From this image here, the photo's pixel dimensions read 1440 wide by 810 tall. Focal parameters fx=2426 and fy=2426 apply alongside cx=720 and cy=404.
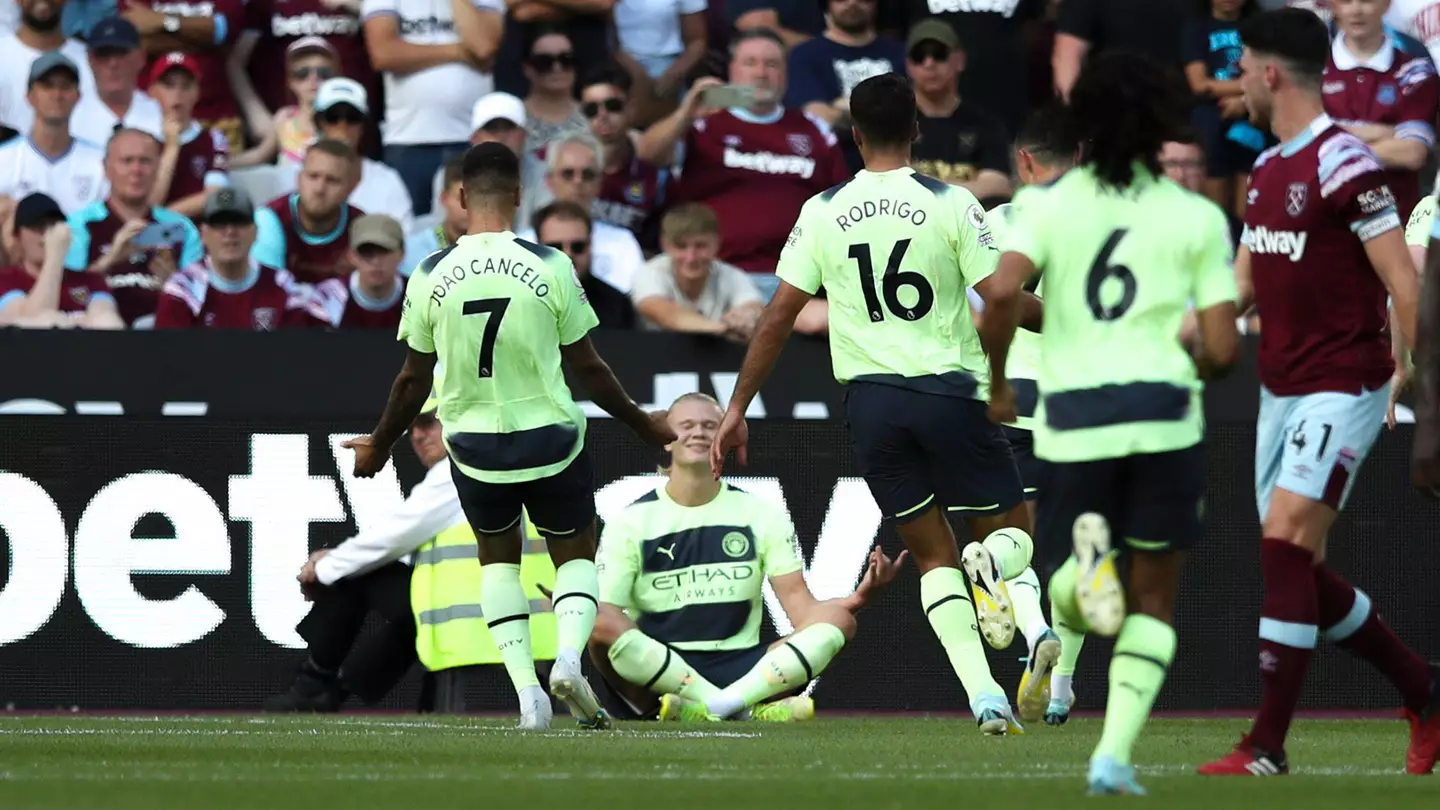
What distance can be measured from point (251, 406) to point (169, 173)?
2967mm

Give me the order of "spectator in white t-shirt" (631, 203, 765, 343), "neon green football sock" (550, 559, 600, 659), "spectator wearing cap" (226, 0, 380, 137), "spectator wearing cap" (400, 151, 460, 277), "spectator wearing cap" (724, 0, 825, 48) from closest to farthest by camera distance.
Answer: 1. "neon green football sock" (550, 559, 600, 659)
2. "spectator in white t-shirt" (631, 203, 765, 343)
3. "spectator wearing cap" (400, 151, 460, 277)
4. "spectator wearing cap" (226, 0, 380, 137)
5. "spectator wearing cap" (724, 0, 825, 48)

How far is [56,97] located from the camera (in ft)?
46.1

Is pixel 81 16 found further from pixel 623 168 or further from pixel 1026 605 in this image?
pixel 1026 605

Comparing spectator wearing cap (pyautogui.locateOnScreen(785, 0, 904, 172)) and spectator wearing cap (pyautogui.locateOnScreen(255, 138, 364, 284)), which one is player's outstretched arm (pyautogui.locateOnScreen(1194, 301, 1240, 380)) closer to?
spectator wearing cap (pyautogui.locateOnScreen(255, 138, 364, 284))

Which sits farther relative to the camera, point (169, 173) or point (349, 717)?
point (169, 173)

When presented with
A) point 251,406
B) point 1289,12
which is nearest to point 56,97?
point 251,406

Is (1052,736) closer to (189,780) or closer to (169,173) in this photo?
(189,780)

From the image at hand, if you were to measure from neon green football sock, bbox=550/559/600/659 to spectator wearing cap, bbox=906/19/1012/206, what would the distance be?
177 inches

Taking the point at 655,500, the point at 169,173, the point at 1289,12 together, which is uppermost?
the point at 1289,12

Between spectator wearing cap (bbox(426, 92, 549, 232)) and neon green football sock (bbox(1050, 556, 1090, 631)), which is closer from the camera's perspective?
neon green football sock (bbox(1050, 556, 1090, 631))

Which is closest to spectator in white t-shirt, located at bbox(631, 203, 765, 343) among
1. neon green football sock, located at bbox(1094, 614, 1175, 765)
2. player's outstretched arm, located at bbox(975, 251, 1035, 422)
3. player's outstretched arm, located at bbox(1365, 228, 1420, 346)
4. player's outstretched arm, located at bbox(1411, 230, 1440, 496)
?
player's outstretched arm, located at bbox(975, 251, 1035, 422)

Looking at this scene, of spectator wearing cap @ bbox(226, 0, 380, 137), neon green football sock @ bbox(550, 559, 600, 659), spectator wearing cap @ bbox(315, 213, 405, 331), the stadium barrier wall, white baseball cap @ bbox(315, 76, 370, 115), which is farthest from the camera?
spectator wearing cap @ bbox(226, 0, 380, 137)

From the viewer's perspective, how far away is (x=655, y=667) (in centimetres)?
1077

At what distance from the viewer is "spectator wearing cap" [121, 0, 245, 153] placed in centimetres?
1498
